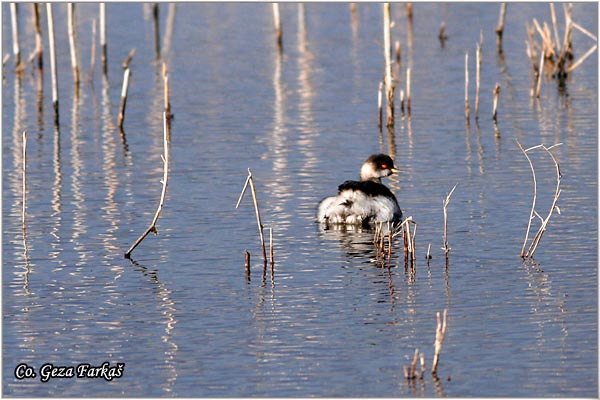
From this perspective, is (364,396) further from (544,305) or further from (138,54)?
(138,54)

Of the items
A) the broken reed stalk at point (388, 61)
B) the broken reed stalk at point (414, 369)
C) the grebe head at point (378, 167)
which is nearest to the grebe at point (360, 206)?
the grebe head at point (378, 167)

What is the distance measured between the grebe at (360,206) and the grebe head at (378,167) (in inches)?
53.0

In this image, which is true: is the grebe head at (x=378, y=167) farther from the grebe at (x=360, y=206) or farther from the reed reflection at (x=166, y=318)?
the reed reflection at (x=166, y=318)

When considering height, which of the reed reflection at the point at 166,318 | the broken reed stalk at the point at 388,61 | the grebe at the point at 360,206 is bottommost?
the reed reflection at the point at 166,318

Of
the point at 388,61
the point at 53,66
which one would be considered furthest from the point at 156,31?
the point at 388,61

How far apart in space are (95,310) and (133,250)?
216 cm

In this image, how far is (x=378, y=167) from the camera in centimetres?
1523

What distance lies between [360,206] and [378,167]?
1593 millimetres

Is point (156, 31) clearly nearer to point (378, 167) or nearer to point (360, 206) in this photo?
point (378, 167)

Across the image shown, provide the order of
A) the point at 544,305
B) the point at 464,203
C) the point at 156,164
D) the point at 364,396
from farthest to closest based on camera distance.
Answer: the point at 156,164
the point at 464,203
the point at 544,305
the point at 364,396

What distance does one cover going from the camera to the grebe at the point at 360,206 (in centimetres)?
1361

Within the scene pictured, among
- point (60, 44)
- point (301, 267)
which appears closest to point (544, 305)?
point (301, 267)

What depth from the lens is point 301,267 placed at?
1184 centimetres

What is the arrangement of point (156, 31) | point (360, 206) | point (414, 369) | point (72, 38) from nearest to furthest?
point (414, 369), point (360, 206), point (72, 38), point (156, 31)
